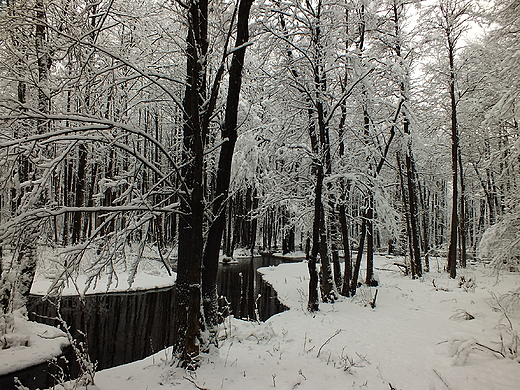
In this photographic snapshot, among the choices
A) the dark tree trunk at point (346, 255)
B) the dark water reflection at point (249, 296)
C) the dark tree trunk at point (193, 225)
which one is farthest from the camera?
the dark tree trunk at point (346, 255)

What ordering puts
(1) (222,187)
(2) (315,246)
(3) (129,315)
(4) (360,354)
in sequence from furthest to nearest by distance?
(3) (129,315) < (2) (315,246) < (4) (360,354) < (1) (222,187)

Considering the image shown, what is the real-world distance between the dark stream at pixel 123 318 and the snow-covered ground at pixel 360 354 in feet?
2.48

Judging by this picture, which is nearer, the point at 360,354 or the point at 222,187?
the point at 222,187

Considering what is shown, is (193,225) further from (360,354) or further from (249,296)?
(249,296)

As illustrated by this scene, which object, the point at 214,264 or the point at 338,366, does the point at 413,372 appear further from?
the point at 214,264

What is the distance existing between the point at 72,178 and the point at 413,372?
3147 cm

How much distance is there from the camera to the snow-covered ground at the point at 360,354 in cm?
449

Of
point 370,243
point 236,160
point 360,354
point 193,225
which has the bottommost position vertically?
point 360,354

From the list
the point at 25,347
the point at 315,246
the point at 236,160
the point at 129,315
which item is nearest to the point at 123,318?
the point at 129,315

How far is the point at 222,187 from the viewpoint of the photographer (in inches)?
223

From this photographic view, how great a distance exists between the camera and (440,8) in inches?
547

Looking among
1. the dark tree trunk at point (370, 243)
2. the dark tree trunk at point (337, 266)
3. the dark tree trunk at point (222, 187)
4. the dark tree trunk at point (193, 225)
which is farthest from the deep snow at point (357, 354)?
the dark tree trunk at point (370, 243)

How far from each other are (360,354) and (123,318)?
7.88 meters

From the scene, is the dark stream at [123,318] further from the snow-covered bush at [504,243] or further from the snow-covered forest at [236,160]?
the snow-covered bush at [504,243]
